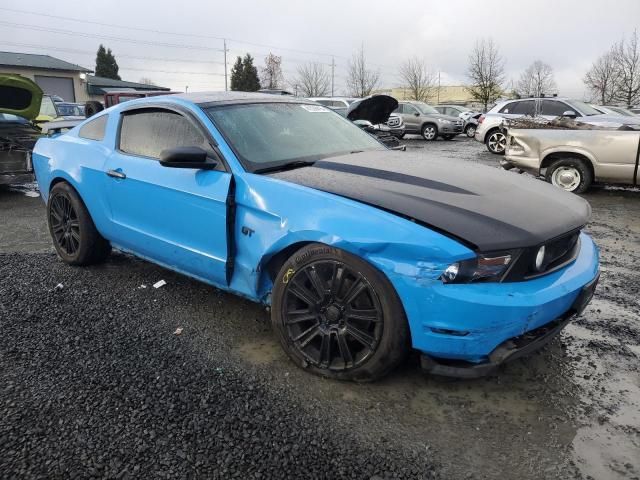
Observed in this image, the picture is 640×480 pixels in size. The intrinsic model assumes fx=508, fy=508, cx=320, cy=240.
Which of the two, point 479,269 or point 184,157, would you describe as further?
point 184,157

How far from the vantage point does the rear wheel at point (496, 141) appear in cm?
1437

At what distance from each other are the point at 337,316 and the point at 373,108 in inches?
220

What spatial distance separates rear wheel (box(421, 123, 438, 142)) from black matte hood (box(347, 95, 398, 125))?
14.1 metres

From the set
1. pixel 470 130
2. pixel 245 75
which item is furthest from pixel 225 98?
pixel 245 75

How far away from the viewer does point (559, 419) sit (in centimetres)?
240

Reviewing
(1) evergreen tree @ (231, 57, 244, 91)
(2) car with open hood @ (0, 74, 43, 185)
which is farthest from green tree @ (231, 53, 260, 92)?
(2) car with open hood @ (0, 74, 43, 185)

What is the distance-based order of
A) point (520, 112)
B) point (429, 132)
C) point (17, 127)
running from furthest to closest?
point (429, 132), point (520, 112), point (17, 127)

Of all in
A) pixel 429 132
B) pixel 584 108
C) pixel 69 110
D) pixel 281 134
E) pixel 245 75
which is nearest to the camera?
pixel 281 134

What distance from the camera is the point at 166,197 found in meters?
3.37

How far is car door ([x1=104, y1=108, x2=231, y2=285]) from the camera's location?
3.10 meters

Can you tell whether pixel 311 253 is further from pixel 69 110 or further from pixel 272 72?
pixel 272 72

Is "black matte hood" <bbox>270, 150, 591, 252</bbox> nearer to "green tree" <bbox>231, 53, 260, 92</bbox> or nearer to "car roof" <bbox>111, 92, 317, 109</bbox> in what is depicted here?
"car roof" <bbox>111, 92, 317, 109</bbox>

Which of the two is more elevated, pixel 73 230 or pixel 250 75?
pixel 250 75

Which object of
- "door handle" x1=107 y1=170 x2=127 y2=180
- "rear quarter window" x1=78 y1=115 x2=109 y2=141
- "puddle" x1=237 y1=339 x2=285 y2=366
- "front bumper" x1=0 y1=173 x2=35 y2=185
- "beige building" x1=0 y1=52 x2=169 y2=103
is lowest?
"puddle" x1=237 y1=339 x2=285 y2=366
